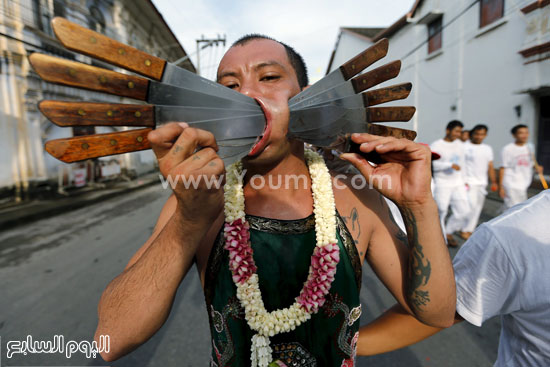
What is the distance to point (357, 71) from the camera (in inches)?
49.3

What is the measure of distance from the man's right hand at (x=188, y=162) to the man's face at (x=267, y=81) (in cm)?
32

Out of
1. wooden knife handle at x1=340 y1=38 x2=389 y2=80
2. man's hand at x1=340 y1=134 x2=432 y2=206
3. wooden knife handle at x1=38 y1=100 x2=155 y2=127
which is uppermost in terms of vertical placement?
wooden knife handle at x1=340 y1=38 x2=389 y2=80

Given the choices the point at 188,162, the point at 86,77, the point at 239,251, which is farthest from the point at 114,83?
the point at 239,251

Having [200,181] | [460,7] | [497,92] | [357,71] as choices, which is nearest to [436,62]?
[460,7]

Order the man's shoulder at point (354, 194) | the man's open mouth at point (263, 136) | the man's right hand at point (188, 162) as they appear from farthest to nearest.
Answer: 1. the man's shoulder at point (354, 194)
2. the man's open mouth at point (263, 136)
3. the man's right hand at point (188, 162)

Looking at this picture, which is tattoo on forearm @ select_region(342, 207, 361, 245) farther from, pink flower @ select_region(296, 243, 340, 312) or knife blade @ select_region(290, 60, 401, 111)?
knife blade @ select_region(290, 60, 401, 111)

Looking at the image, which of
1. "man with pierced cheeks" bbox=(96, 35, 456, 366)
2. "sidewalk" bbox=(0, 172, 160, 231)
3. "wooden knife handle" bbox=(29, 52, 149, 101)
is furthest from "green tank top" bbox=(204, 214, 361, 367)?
"sidewalk" bbox=(0, 172, 160, 231)

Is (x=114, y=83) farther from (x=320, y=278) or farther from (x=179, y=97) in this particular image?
(x=320, y=278)

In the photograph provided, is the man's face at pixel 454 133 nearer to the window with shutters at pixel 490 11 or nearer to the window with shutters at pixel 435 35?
the window with shutters at pixel 490 11

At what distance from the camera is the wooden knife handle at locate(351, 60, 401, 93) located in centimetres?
128

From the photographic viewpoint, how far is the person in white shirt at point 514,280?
1.01 meters

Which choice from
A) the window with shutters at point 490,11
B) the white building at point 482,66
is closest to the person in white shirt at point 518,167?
the white building at point 482,66

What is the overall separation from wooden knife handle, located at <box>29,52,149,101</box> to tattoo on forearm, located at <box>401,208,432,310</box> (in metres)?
1.08

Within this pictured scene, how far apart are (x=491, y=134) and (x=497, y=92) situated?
1.44 m
